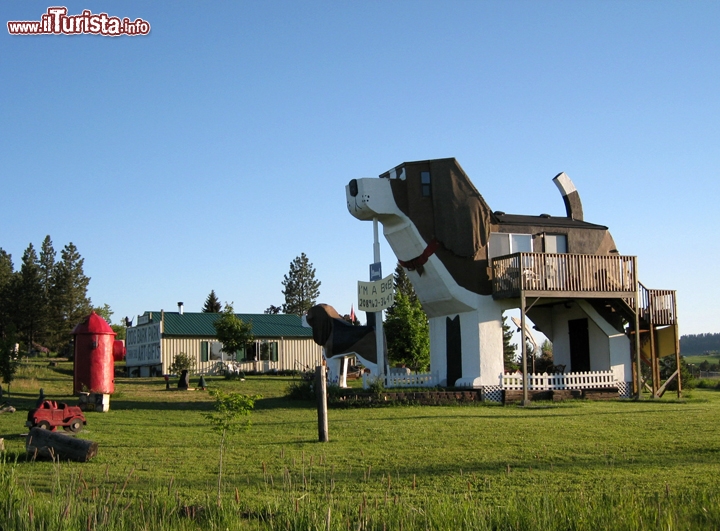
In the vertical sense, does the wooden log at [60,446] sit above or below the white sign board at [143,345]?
below

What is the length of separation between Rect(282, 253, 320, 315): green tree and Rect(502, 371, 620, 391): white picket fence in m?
72.3

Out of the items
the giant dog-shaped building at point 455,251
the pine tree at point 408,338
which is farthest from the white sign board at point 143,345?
the giant dog-shaped building at point 455,251

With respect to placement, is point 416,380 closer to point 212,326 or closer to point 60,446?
point 60,446

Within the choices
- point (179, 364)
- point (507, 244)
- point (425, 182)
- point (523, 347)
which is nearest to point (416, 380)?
point (523, 347)

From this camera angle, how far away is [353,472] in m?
11.5

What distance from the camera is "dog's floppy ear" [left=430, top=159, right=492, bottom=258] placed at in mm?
26203

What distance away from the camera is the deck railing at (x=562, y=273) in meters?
25.2

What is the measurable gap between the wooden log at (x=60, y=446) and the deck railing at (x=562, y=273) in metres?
15.4

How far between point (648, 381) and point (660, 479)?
21.0 m

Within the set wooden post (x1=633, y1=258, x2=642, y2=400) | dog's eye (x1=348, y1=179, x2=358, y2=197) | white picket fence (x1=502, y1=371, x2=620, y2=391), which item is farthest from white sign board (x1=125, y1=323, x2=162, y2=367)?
wooden post (x1=633, y1=258, x2=642, y2=400)

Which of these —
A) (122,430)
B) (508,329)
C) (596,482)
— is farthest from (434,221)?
(508,329)

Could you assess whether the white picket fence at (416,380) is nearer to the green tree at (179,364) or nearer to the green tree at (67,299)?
the green tree at (179,364)

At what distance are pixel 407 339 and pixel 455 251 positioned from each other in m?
24.8

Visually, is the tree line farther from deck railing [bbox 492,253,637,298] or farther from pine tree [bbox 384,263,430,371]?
deck railing [bbox 492,253,637,298]
